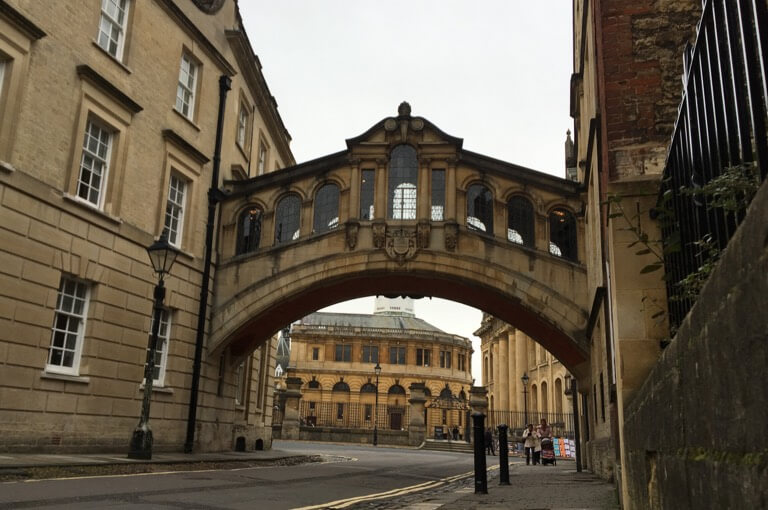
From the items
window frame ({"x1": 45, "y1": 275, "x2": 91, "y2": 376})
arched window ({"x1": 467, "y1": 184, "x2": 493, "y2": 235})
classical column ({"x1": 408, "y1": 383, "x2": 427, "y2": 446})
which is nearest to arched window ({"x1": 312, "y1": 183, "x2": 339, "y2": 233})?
arched window ({"x1": 467, "y1": 184, "x2": 493, "y2": 235})

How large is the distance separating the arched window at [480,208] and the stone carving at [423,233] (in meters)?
1.21

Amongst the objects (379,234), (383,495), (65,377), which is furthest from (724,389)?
(379,234)

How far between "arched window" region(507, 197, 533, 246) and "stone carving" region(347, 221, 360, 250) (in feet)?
14.1

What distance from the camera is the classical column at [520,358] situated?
5303cm

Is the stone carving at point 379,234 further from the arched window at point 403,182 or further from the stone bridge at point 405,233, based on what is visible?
the arched window at point 403,182

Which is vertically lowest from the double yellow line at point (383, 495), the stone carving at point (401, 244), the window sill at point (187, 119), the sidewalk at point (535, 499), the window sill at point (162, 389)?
the double yellow line at point (383, 495)

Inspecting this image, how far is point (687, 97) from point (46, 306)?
12.5 metres

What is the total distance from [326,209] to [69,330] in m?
8.12

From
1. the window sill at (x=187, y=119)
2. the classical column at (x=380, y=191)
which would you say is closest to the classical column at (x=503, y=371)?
the classical column at (x=380, y=191)

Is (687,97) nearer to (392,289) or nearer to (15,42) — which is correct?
(15,42)

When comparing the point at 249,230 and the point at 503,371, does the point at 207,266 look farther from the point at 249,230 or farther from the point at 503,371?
the point at 503,371

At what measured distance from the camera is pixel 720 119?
9.23 feet

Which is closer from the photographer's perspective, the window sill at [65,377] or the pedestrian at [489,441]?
the window sill at [65,377]

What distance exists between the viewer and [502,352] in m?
60.2
